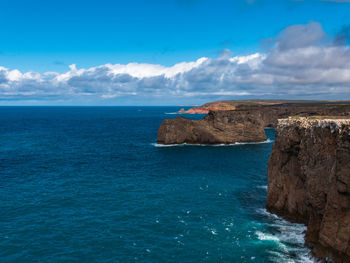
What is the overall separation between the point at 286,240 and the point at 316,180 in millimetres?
8327

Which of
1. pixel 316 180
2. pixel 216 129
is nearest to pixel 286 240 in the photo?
pixel 316 180

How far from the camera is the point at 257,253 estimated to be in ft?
106

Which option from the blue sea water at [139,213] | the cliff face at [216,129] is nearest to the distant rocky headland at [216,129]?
the cliff face at [216,129]

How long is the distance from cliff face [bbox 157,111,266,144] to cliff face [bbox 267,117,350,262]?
67.8 m

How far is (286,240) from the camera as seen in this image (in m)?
34.7

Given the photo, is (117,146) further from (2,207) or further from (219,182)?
(2,207)

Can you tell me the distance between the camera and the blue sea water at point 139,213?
3259cm

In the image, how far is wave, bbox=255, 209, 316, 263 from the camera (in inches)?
1223

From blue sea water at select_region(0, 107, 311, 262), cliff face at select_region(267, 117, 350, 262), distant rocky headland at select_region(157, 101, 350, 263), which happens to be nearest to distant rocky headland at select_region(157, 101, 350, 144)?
blue sea water at select_region(0, 107, 311, 262)

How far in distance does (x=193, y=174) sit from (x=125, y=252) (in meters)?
36.1

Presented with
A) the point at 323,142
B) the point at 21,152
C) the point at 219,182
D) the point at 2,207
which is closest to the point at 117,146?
the point at 21,152

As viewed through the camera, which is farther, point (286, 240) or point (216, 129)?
point (216, 129)

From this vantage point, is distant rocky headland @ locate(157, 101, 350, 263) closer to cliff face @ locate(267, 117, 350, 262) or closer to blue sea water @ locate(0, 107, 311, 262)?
cliff face @ locate(267, 117, 350, 262)

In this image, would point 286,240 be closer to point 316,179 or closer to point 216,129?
point 316,179
